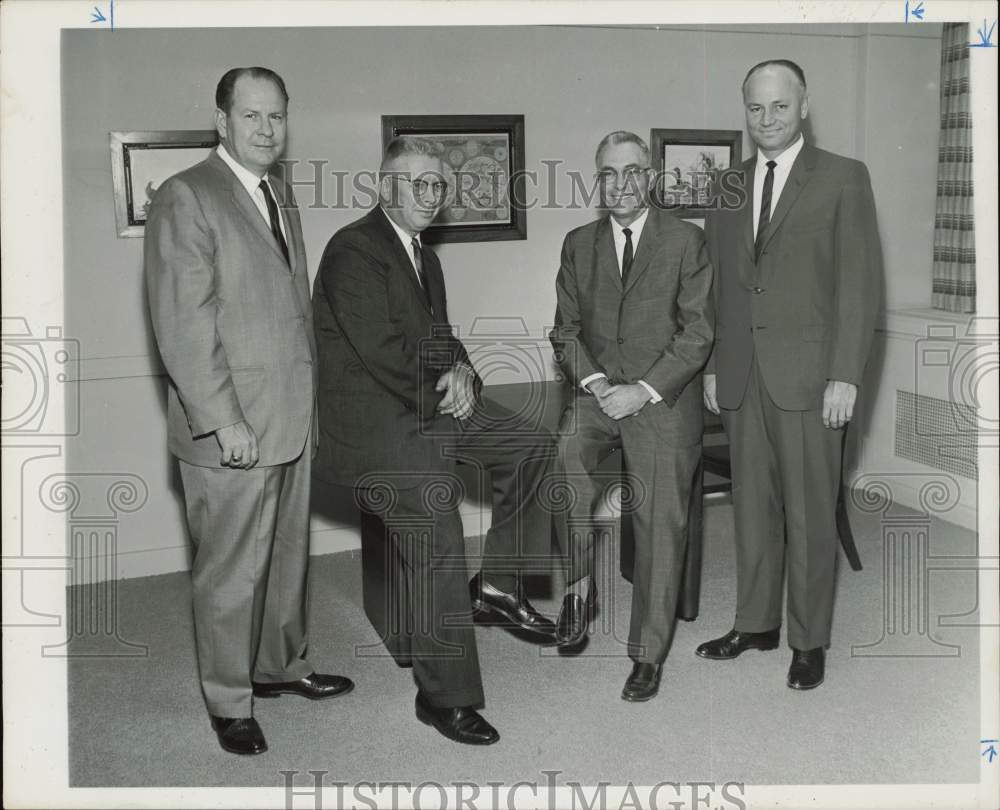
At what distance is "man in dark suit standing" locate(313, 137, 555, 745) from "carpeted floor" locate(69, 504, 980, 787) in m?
0.21

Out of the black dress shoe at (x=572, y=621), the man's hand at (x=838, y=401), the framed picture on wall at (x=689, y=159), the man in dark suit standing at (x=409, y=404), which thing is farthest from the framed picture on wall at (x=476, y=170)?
the man's hand at (x=838, y=401)

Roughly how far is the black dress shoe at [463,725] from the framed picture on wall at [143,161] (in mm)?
2320

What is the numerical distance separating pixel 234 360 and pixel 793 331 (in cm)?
174

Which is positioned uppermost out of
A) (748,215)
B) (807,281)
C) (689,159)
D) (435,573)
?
(689,159)

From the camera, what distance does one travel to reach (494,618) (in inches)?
171

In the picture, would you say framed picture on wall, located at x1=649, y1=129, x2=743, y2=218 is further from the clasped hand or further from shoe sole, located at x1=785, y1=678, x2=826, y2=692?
shoe sole, located at x1=785, y1=678, x2=826, y2=692

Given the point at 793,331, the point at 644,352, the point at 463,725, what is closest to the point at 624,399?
the point at 644,352

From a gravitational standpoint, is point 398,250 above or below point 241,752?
above

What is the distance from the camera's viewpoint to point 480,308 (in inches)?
203

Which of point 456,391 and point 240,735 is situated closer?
point 240,735

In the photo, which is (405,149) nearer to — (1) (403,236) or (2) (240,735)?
(1) (403,236)

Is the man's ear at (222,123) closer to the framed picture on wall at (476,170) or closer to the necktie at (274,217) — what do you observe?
the necktie at (274,217)

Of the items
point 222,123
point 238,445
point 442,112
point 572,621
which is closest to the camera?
point 238,445

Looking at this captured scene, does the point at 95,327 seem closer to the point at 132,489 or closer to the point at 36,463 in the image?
the point at 132,489
